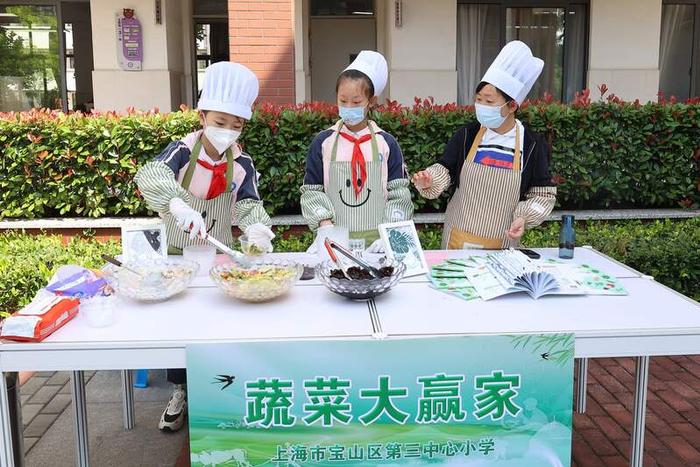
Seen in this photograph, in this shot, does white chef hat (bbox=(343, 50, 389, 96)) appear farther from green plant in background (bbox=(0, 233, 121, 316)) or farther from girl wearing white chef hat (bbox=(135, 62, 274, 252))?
green plant in background (bbox=(0, 233, 121, 316))

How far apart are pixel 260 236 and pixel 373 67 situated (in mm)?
1020

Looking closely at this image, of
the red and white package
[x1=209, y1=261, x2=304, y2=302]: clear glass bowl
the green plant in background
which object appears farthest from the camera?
Result: the green plant in background

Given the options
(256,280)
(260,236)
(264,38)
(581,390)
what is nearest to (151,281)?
(256,280)

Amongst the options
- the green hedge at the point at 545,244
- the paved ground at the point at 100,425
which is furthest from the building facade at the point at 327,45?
the paved ground at the point at 100,425

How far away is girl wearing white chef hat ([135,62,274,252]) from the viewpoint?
2.88 metres

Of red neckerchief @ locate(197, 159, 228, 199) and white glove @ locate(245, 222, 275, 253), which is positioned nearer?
white glove @ locate(245, 222, 275, 253)

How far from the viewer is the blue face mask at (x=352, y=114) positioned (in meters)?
3.28

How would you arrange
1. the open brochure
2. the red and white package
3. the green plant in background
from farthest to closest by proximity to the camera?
the green plant in background < the open brochure < the red and white package

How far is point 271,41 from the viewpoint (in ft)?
24.2

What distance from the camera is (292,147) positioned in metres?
5.89

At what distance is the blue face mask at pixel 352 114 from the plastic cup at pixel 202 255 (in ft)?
2.98

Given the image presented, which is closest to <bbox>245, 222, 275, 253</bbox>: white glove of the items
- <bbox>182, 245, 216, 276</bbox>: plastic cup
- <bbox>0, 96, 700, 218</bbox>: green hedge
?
<bbox>182, 245, 216, 276</bbox>: plastic cup

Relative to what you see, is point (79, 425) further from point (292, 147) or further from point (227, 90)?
point (292, 147)

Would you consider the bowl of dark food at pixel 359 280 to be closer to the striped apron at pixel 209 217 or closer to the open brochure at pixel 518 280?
the open brochure at pixel 518 280
